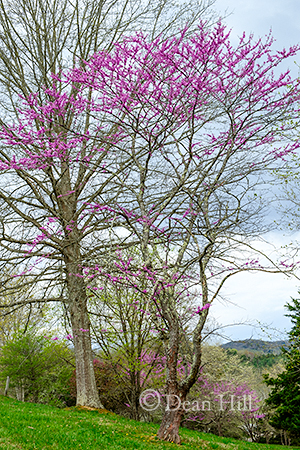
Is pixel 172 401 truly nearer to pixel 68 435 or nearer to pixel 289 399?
pixel 68 435

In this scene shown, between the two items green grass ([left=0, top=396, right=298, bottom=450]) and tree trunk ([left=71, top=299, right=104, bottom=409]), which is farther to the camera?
tree trunk ([left=71, top=299, right=104, bottom=409])

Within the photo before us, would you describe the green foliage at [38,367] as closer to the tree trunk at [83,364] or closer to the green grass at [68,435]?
the tree trunk at [83,364]

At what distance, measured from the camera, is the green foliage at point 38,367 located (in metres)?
19.1

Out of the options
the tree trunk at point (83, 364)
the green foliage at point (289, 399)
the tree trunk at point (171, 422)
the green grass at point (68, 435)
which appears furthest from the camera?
the green foliage at point (289, 399)

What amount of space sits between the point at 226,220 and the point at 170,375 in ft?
12.7

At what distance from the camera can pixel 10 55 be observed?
13391 millimetres

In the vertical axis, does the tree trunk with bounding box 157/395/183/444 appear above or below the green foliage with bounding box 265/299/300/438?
above

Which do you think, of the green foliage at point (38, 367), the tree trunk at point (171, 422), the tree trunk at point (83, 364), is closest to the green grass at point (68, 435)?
the tree trunk at point (171, 422)

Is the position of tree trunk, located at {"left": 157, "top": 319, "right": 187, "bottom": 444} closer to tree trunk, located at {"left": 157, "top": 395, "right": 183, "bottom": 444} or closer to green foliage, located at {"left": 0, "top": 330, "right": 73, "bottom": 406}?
tree trunk, located at {"left": 157, "top": 395, "right": 183, "bottom": 444}

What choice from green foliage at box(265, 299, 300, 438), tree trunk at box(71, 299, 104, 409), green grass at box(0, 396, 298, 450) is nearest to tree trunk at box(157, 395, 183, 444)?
green grass at box(0, 396, 298, 450)

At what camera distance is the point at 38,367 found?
19594 millimetres

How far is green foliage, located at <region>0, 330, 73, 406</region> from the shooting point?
19.1m

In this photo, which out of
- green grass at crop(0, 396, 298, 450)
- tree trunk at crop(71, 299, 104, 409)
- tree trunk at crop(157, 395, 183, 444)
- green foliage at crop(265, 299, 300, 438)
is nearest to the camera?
green grass at crop(0, 396, 298, 450)

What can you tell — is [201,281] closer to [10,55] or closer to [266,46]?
[266,46]
